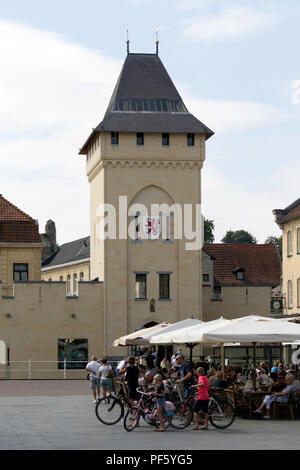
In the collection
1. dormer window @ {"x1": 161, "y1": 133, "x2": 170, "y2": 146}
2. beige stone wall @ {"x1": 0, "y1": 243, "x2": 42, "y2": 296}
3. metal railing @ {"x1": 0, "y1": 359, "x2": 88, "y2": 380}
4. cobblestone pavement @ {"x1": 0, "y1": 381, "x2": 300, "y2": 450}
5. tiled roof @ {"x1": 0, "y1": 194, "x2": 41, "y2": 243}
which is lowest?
metal railing @ {"x1": 0, "y1": 359, "x2": 88, "y2": 380}

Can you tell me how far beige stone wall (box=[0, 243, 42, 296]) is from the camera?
63.8 meters

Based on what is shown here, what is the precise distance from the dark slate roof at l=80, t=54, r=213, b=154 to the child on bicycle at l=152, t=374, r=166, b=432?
38.4 meters

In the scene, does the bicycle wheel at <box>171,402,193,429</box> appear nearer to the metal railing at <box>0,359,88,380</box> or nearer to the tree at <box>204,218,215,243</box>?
the metal railing at <box>0,359,88,380</box>

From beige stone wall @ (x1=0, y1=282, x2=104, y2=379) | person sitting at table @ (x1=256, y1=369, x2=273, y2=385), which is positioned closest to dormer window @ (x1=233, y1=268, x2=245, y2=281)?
beige stone wall @ (x1=0, y1=282, x2=104, y2=379)

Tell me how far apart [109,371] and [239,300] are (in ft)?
105

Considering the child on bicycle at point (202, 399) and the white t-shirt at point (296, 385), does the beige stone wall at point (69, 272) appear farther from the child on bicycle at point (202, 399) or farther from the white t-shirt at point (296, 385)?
the child on bicycle at point (202, 399)

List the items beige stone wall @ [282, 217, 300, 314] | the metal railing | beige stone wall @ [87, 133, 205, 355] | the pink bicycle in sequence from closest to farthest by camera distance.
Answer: the pink bicycle < the metal railing < beige stone wall @ [87, 133, 205, 355] < beige stone wall @ [282, 217, 300, 314]

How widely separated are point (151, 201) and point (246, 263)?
3430cm

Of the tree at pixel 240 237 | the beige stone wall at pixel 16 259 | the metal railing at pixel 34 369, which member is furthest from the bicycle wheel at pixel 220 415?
the tree at pixel 240 237

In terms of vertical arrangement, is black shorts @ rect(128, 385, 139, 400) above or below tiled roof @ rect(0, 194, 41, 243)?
below

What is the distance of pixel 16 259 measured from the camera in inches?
2525

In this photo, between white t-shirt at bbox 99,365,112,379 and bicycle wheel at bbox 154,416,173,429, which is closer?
bicycle wheel at bbox 154,416,173,429

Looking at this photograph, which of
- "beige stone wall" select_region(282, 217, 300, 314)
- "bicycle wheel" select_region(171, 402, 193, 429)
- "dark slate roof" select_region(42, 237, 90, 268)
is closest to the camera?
"bicycle wheel" select_region(171, 402, 193, 429)
